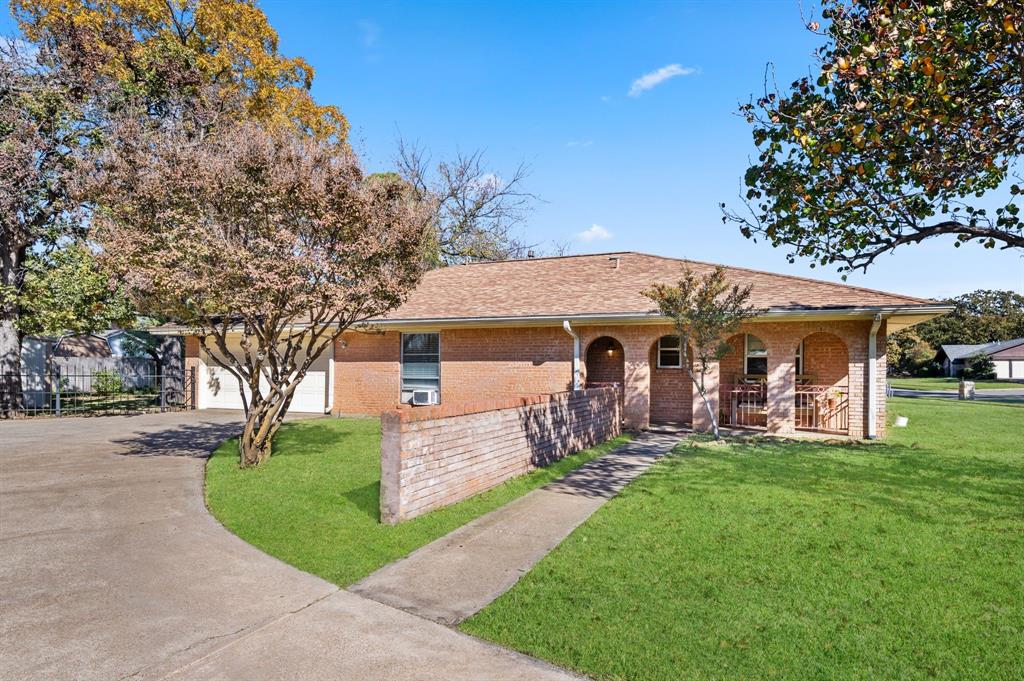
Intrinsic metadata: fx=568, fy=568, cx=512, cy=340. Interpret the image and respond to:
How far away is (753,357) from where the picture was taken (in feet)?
49.1

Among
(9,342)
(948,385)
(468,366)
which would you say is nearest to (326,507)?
(468,366)

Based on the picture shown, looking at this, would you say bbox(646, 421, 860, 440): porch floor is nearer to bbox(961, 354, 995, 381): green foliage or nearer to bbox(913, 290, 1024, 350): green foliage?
bbox(961, 354, 995, 381): green foliage

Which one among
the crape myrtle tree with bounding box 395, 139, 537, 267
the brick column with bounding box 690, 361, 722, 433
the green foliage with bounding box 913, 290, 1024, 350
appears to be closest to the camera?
the brick column with bounding box 690, 361, 722, 433

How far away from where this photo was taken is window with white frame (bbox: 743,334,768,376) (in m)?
14.8

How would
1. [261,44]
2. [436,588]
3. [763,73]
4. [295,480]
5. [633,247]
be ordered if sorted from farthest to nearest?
[261,44], [633,247], [295,480], [763,73], [436,588]

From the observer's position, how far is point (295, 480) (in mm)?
8180

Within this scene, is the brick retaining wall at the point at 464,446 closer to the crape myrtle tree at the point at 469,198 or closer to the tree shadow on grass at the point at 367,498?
the tree shadow on grass at the point at 367,498

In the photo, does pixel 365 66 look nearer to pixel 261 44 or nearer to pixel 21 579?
pixel 261 44

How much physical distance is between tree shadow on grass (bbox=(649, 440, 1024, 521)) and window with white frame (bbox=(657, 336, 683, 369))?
4.45 meters

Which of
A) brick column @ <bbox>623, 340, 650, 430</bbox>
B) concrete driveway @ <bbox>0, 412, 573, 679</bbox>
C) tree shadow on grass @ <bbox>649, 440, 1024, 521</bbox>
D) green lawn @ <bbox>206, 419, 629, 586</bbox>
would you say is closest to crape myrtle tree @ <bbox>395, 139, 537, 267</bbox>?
brick column @ <bbox>623, 340, 650, 430</bbox>

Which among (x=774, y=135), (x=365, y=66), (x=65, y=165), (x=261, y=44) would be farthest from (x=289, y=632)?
(x=261, y=44)

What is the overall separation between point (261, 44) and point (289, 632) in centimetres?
2308

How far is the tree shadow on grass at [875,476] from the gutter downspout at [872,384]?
104 centimetres

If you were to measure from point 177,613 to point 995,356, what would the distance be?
220 feet
